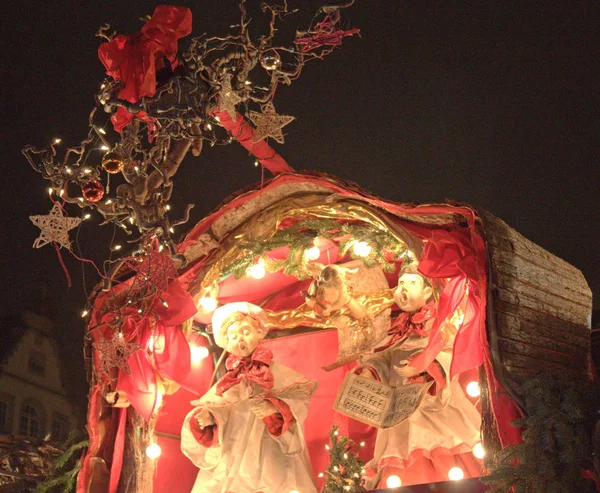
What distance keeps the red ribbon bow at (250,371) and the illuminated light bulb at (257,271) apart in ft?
1.35

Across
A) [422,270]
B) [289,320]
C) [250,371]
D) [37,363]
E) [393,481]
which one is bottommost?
[393,481]

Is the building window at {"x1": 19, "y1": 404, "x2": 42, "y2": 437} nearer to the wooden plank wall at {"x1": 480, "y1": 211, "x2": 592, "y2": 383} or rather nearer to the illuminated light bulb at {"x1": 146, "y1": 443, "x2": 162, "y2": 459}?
the illuminated light bulb at {"x1": 146, "y1": 443, "x2": 162, "y2": 459}

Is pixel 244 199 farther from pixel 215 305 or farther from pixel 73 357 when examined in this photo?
pixel 73 357

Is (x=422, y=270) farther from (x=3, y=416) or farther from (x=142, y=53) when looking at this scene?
(x=3, y=416)

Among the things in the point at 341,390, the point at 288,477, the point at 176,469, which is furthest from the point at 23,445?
the point at 341,390

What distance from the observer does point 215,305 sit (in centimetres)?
448

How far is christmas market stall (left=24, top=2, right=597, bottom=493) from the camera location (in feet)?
10.4

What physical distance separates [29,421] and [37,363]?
1.55ft

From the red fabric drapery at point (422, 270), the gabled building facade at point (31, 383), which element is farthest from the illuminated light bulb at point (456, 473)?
the gabled building facade at point (31, 383)

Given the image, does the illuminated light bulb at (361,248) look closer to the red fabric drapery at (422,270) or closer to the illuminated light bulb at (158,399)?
the red fabric drapery at (422,270)

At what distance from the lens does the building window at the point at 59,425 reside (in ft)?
20.5

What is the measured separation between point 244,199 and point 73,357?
2.92m

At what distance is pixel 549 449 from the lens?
280 cm

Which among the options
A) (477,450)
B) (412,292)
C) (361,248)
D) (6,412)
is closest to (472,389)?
(477,450)
